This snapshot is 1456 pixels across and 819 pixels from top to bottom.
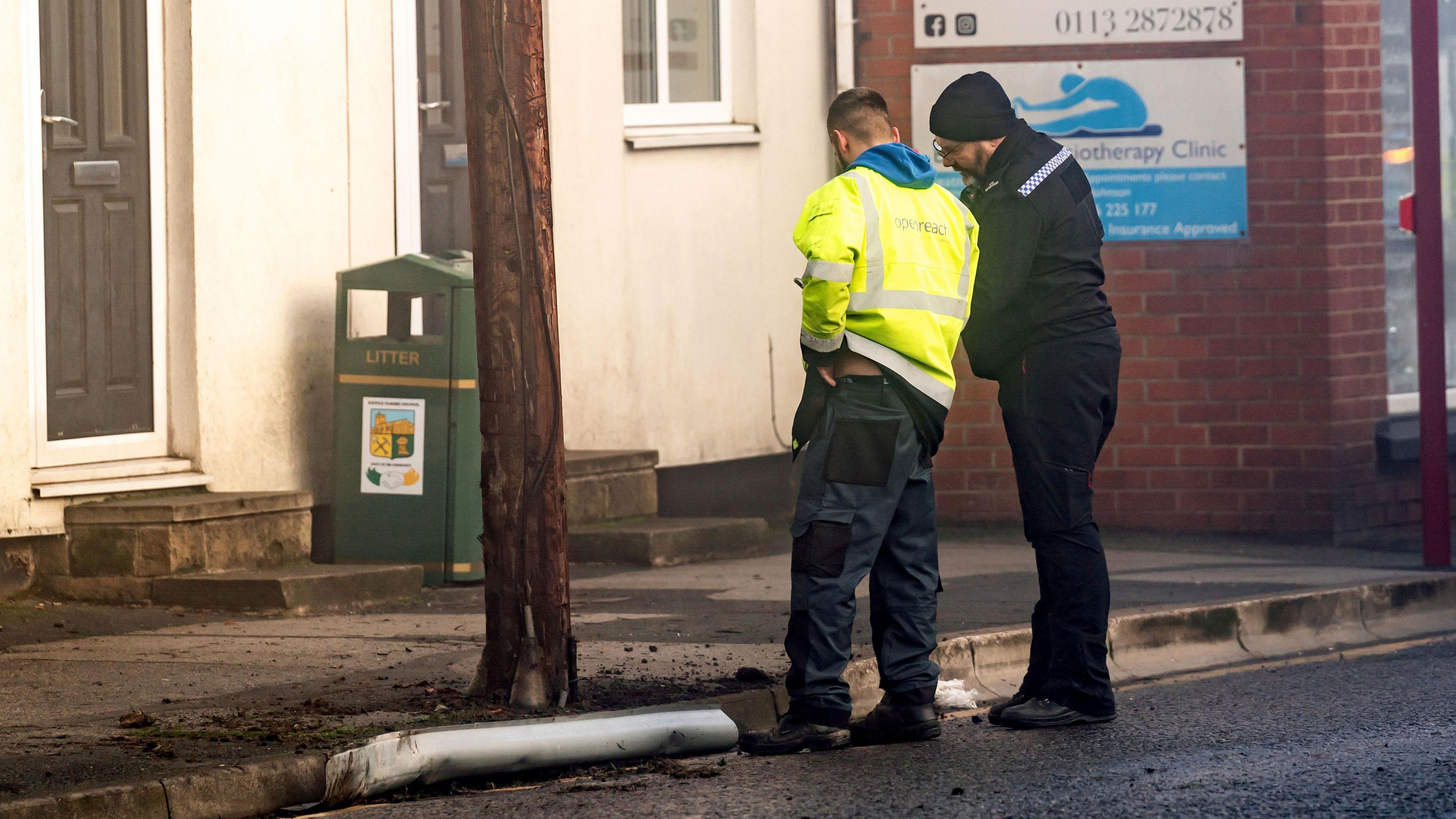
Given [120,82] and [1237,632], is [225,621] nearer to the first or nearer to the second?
[120,82]

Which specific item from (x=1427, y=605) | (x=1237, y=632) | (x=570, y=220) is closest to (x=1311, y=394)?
(x=1427, y=605)

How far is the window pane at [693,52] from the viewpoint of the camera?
10.3 meters

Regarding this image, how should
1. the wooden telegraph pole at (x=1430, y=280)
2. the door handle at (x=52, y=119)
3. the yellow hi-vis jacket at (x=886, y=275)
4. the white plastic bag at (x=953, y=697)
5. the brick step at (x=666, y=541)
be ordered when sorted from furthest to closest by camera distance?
the brick step at (x=666, y=541), the wooden telegraph pole at (x=1430, y=280), the door handle at (x=52, y=119), the white plastic bag at (x=953, y=697), the yellow hi-vis jacket at (x=886, y=275)

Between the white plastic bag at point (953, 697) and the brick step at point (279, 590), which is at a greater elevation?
the brick step at point (279, 590)

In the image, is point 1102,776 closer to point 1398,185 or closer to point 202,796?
point 202,796

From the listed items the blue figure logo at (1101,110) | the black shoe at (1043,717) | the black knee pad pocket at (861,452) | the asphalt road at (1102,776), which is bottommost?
the asphalt road at (1102,776)

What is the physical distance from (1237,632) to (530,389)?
340 cm

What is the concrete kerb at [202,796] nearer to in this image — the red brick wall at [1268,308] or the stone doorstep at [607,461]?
the stone doorstep at [607,461]

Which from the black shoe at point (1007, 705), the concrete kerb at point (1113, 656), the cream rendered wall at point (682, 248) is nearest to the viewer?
the concrete kerb at point (1113, 656)

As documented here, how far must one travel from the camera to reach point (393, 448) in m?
7.96

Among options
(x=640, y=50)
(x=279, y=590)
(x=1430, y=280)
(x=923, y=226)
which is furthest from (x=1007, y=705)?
(x=640, y=50)

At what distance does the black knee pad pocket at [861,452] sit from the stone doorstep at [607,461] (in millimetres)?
3726

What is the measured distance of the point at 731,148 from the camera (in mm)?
10109

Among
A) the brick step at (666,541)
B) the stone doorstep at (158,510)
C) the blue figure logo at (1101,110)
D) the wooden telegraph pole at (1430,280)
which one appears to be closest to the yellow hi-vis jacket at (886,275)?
the stone doorstep at (158,510)
